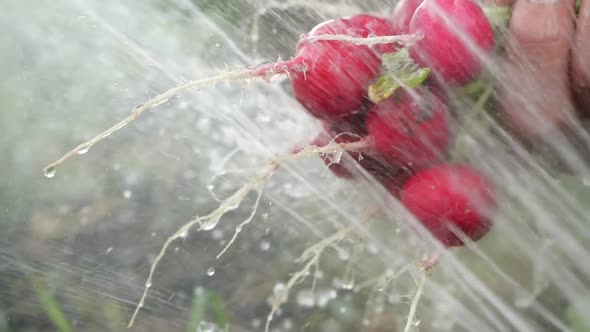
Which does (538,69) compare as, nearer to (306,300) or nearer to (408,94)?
(408,94)

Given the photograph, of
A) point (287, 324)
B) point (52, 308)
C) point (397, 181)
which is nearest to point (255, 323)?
point (287, 324)

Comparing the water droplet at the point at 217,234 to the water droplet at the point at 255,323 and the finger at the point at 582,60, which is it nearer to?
the water droplet at the point at 255,323

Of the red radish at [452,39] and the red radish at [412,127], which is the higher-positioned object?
the red radish at [452,39]

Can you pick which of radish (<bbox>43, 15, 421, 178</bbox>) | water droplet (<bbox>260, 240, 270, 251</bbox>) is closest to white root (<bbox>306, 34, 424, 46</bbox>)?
radish (<bbox>43, 15, 421, 178</bbox>)

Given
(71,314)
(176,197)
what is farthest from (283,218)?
(71,314)

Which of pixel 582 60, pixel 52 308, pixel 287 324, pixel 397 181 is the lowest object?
pixel 52 308

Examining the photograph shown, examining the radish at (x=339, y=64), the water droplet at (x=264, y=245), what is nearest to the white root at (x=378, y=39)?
the radish at (x=339, y=64)

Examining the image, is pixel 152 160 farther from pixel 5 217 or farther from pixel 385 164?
pixel 385 164
